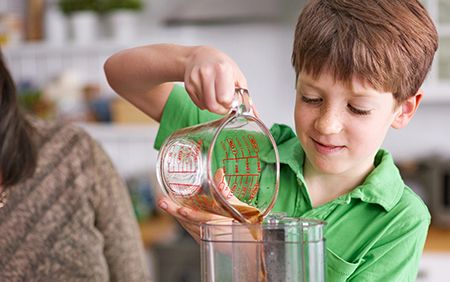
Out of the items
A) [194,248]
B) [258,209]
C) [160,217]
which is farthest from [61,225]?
[160,217]

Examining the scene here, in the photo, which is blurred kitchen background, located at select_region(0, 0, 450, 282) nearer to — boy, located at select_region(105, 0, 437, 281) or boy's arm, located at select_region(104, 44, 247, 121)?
boy's arm, located at select_region(104, 44, 247, 121)

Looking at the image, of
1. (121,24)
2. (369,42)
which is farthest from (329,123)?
(121,24)

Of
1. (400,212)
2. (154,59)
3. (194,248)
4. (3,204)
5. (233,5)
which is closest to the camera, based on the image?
(400,212)

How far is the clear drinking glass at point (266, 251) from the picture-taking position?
3.08 ft

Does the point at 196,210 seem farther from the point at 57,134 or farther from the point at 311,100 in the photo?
the point at 57,134

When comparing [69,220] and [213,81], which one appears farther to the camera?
[69,220]

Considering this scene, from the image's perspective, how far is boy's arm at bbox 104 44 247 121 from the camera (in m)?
1.02

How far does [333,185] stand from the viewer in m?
1.22

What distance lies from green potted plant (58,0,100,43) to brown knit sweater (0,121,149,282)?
6.39 ft

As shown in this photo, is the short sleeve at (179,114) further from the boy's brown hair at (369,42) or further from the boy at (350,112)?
the boy's brown hair at (369,42)

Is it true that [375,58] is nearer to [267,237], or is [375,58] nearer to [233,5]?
[267,237]

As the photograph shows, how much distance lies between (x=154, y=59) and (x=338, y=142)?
33 centimetres

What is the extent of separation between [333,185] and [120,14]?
264 cm

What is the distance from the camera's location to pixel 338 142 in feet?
3.62
